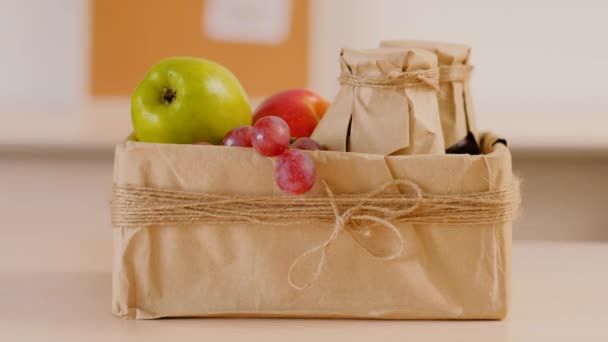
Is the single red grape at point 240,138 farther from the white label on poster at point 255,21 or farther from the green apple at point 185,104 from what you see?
the white label on poster at point 255,21

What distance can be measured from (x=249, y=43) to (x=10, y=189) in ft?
3.37

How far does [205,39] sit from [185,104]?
197cm

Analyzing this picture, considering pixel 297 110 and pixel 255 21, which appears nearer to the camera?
pixel 297 110

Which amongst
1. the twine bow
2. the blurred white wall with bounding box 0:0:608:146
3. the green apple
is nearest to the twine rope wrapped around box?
the twine bow

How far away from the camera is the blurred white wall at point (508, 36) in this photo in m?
2.90

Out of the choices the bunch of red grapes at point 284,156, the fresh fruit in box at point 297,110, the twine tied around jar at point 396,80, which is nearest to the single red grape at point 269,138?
the bunch of red grapes at point 284,156

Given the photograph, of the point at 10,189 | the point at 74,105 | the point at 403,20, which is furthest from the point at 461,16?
the point at 10,189

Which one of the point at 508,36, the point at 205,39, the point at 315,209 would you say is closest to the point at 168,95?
the point at 315,209

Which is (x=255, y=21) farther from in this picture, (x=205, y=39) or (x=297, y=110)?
(x=297, y=110)

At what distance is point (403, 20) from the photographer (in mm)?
2914

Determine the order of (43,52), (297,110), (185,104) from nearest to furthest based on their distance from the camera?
(185,104), (297,110), (43,52)

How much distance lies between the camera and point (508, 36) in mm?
2908

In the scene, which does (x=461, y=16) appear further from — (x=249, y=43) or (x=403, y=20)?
(x=249, y=43)

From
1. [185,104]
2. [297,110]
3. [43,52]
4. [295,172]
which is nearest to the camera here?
[295,172]
